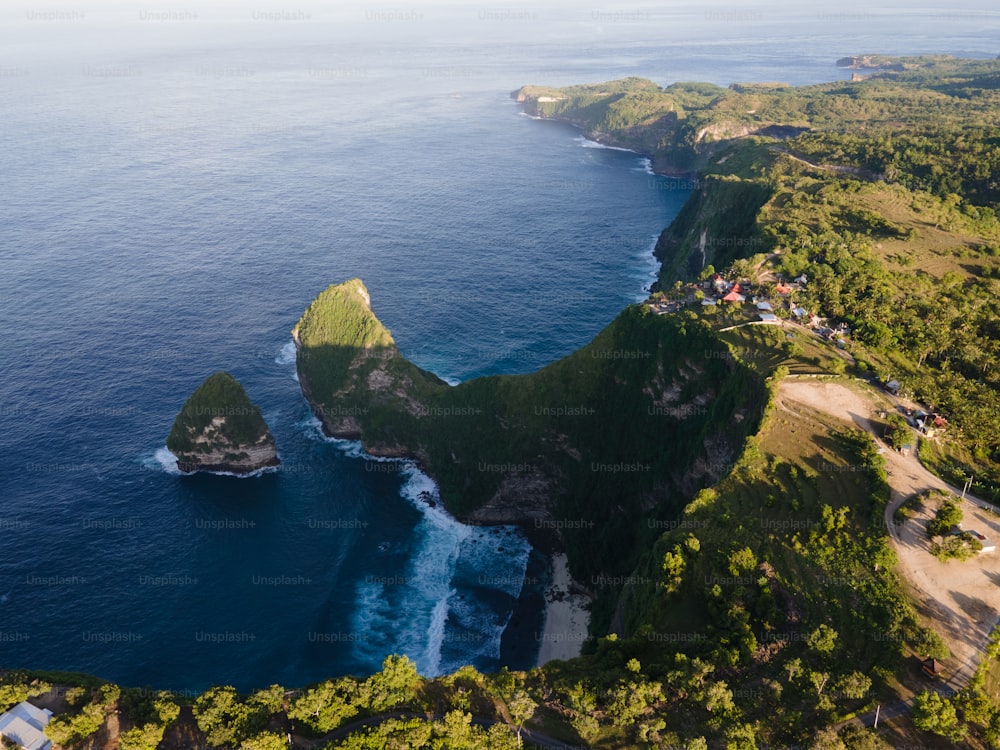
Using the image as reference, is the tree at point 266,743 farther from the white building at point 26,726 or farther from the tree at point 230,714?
the white building at point 26,726

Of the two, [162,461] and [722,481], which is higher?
[722,481]

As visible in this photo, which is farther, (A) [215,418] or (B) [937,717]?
(A) [215,418]

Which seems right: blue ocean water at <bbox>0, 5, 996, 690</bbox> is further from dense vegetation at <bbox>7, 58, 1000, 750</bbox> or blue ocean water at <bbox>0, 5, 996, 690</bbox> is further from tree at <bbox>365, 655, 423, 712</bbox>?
tree at <bbox>365, 655, 423, 712</bbox>

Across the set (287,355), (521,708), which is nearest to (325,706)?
(521,708)

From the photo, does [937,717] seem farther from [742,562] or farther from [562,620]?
[562,620]

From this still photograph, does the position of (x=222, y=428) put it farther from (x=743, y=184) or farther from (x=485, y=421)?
(x=743, y=184)

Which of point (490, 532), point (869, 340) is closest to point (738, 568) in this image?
point (869, 340)

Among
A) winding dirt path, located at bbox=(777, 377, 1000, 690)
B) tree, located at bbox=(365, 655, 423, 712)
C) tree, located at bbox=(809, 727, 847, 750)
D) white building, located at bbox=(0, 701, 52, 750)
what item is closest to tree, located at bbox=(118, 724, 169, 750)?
white building, located at bbox=(0, 701, 52, 750)

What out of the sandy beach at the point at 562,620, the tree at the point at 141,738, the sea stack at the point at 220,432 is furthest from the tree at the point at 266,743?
the sea stack at the point at 220,432
